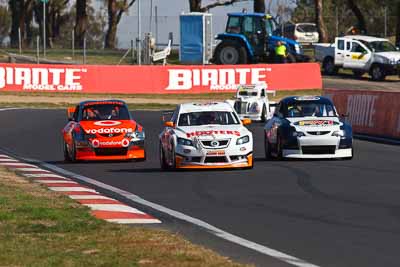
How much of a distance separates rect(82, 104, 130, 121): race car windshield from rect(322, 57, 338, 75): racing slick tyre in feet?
114

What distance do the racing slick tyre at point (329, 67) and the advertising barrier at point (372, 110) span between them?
80.3 ft

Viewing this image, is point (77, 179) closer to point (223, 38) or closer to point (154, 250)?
point (154, 250)

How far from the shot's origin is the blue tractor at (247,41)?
53812 mm

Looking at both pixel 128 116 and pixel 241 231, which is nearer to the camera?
pixel 241 231

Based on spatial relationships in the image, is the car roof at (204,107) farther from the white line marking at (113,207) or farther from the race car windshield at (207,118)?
the white line marking at (113,207)

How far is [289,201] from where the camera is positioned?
15.9m

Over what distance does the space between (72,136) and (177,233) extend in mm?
11374

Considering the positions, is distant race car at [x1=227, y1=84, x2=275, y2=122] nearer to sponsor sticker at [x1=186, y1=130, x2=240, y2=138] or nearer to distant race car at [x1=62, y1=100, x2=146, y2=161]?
distant race car at [x1=62, y1=100, x2=146, y2=161]

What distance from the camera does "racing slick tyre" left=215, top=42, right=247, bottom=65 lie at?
53844mm

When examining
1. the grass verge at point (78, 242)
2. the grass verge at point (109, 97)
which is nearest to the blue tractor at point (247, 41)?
the grass verge at point (109, 97)

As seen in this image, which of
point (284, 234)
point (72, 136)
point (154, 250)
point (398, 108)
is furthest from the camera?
point (398, 108)

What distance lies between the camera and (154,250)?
11172 millimetres

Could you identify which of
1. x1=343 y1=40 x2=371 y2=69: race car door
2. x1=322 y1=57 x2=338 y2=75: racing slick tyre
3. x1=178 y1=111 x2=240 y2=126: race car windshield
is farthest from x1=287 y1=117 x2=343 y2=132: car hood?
x1=322 y1=57 x2=338 y2=75: racing slick tyre

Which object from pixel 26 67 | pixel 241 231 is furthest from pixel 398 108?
pixel 26 67
